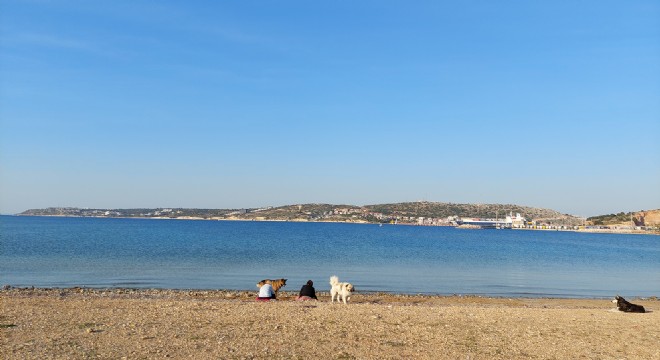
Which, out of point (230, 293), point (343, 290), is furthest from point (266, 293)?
point (230, 293)

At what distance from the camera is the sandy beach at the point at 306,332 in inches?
407

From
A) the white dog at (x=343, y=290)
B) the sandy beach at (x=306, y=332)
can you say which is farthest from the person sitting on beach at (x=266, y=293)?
the sandy beach at (x=306, y=332)

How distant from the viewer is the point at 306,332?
40.0 ft

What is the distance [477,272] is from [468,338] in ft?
93.1

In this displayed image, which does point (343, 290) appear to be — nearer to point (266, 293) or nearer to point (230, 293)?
point (266, 293)

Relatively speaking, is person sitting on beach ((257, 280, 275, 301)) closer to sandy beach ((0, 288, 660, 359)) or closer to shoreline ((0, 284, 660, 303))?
shoreline ((0, 284, 660, 303))

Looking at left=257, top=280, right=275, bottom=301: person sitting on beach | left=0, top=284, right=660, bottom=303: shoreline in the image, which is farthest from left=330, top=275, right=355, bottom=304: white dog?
left=0, top=284, right=660, bottom=303: shoreline

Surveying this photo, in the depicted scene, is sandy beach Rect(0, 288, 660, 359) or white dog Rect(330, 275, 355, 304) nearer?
sandy beach Rect(0, 288, 660, 359)

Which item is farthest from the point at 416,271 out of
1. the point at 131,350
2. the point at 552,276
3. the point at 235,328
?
the point at 131,350

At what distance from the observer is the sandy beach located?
10.3 m

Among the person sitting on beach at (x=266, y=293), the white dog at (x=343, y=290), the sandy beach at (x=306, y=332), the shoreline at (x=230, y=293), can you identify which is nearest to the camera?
the sandy beach at (x=306, y=332)

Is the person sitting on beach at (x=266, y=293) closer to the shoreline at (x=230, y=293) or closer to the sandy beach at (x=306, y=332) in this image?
the shoreline at (x=230, y=293)

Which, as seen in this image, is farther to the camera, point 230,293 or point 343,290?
point 230,293

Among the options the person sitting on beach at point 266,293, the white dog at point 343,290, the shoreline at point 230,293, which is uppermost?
the white dog at point 343,290
